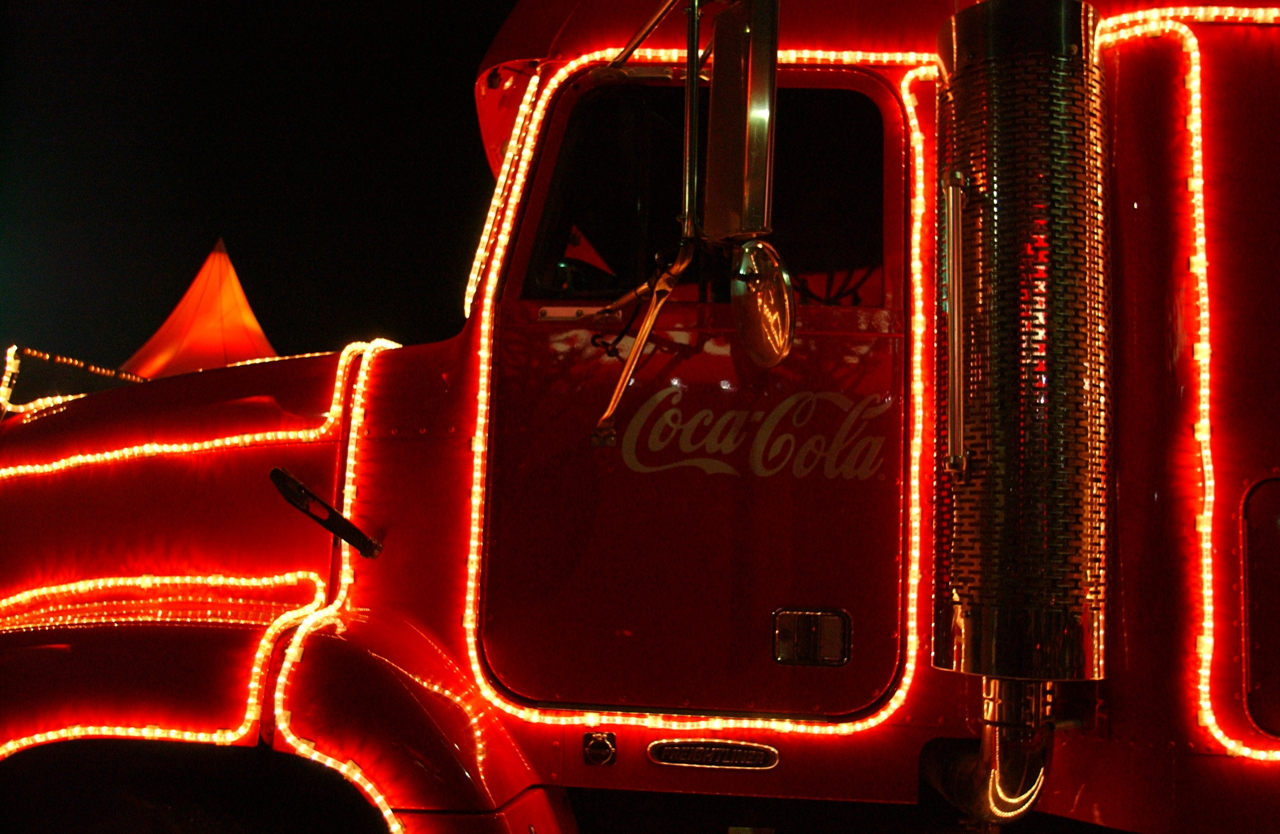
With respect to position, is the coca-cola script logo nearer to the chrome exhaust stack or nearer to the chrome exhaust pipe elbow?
the chrome exhaust stack

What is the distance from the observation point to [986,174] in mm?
1815

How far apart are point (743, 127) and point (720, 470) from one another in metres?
0.77

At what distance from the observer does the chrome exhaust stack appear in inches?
66.7

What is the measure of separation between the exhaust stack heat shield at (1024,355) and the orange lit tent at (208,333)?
7.74 m

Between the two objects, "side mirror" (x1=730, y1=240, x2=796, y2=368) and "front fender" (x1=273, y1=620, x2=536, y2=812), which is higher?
"side mirror" (x1=730, y1=240, x2=796, y2=368)

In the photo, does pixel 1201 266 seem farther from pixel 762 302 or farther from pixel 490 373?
pixel 490 373

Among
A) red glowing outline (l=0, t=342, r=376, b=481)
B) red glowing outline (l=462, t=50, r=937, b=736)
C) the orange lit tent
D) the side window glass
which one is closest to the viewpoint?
red glowing outline (l=462, t=50, r=937, b=736)

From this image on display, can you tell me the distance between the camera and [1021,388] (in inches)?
67.9

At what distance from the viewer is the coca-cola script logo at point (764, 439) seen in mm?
2031

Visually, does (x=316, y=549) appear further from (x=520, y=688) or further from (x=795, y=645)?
(x=795, y=645)

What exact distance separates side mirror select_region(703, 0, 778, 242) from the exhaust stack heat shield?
47 centimetres

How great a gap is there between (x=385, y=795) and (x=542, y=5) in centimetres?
190

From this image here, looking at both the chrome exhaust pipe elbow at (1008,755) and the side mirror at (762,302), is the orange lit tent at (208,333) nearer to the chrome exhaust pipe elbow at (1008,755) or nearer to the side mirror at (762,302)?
the side mirror at (762,302)

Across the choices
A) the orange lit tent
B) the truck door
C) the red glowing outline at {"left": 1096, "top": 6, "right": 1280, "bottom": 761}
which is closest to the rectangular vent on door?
the truck door
